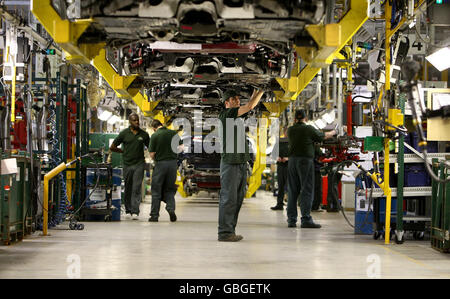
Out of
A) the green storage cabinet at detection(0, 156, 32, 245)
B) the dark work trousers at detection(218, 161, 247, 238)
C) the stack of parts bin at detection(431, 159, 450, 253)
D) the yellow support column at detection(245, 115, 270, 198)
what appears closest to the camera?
the stack of parts bin at detection(431, 159, 450, 253)

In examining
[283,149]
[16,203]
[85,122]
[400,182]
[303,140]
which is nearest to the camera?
[16,203]

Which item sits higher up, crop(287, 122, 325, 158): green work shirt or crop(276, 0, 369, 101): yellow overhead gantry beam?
crop(276, 0, 369, 101): yellow overhead gantry beam

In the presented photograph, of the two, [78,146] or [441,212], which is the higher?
[78,146]

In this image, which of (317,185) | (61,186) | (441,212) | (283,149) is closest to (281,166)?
(283,149)

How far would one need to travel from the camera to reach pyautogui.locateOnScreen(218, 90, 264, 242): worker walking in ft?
24.5

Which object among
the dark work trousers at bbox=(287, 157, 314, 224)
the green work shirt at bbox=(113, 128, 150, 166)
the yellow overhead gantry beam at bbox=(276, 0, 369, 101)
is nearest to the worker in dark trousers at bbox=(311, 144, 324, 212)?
the dark work trousers at bbox=(287, 157, 314, 224)

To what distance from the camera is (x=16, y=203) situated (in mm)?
7293

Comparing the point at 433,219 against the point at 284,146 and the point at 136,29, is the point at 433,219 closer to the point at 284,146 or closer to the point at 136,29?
the point at 136,29

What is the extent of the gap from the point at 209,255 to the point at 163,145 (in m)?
4.49

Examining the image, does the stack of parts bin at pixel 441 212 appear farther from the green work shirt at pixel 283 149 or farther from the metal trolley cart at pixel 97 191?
the green work shirt at pixel 283 149

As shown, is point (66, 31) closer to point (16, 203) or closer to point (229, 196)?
point (16, 203)

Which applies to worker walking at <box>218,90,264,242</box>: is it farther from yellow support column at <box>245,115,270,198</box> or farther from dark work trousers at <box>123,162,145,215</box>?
yellow support column at <box>245,115,270,198</box>

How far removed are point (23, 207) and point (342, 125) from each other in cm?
662

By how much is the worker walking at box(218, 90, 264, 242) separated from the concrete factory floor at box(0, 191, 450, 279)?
9.0 inches
